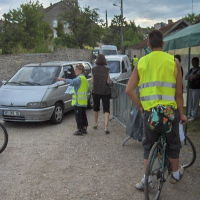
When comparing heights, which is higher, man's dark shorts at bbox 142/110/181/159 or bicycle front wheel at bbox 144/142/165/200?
man's dark shorts at bbox 142/110/181/159

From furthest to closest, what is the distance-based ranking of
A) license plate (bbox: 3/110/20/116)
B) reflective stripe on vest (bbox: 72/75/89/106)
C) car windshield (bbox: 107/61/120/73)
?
car windshield (bbox: 107/61/120/73), license plate (bbox: 3/110/20/116), reflective stripe on vest (bbox: 72/75/89/106)

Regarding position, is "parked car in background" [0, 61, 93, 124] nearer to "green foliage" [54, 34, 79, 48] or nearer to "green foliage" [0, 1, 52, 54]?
"green foliage" [0, 1, 52, 54]

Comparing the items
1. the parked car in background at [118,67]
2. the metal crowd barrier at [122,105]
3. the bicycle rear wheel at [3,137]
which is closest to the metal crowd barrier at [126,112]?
the metal crowd barrier at [122,105]

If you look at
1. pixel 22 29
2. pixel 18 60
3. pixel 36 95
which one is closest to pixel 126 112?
pixel 36 95

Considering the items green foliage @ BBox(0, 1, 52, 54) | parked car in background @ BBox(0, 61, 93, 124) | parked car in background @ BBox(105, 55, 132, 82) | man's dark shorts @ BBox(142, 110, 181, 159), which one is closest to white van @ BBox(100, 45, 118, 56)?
green foliage @ BBox(0, 1, 52, 54)

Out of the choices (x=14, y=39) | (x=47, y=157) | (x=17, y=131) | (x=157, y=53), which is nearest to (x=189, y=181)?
(x=157, y=53)

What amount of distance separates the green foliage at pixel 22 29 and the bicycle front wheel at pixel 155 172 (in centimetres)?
1916

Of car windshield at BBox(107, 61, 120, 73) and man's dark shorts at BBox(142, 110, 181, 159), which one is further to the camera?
car windshield at BBox(107, 61, 120, 73)

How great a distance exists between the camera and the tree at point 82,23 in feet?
97.1

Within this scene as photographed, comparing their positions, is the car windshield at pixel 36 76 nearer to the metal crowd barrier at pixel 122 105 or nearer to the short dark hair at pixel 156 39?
the metal crowd barrier at pixel 122 105

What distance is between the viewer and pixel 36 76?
7965 millimetres

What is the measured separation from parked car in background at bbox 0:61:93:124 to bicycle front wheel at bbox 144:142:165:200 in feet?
11.6

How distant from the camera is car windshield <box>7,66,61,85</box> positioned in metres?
7.77

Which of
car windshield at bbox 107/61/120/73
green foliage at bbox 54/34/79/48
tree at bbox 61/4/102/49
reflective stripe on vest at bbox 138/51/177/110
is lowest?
car windshield at bbox 107/61/120/73
